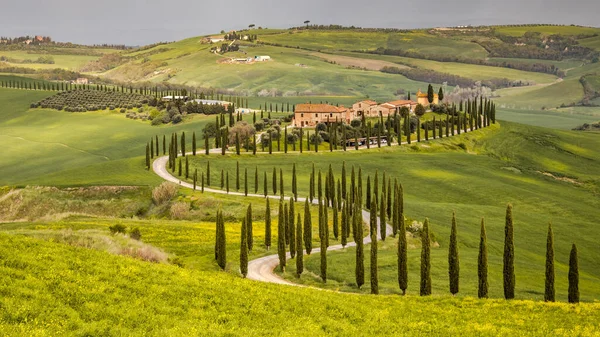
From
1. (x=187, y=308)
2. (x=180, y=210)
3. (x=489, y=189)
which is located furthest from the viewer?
(x=489, y=189)

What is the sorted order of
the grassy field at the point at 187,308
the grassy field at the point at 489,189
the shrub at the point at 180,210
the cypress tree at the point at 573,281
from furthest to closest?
the shrub at the point at 180,210
the grassy field at the point at 489,189
the cypress tree at the point at 573,281
the grassy field at the point at 187,308

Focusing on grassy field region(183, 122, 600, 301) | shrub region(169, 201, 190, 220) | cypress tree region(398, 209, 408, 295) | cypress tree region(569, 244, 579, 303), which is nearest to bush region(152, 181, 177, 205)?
shrub region(169, 201, 190, 220)

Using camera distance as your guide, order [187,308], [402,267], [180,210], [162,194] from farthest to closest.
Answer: [162,194] → [180,210] → [402,267] → [187,308]

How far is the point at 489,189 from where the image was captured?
136 meters

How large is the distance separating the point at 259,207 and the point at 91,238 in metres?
53.0

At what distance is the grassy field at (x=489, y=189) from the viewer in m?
78.9

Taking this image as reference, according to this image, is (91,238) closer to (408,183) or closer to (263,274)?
(263,274)

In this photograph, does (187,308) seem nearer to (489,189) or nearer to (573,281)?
(573,281)

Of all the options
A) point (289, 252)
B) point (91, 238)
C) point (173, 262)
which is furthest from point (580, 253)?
point (91, 238)

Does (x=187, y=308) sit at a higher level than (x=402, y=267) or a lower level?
higher

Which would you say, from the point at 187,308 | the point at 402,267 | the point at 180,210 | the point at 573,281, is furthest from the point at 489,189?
the point at 187,308

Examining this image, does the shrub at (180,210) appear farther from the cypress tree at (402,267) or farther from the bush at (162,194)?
the cypress tree at (402,267)

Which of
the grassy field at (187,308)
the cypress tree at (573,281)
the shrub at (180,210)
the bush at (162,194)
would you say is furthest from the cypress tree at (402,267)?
the bush at (162,194)

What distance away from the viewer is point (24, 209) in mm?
114562
